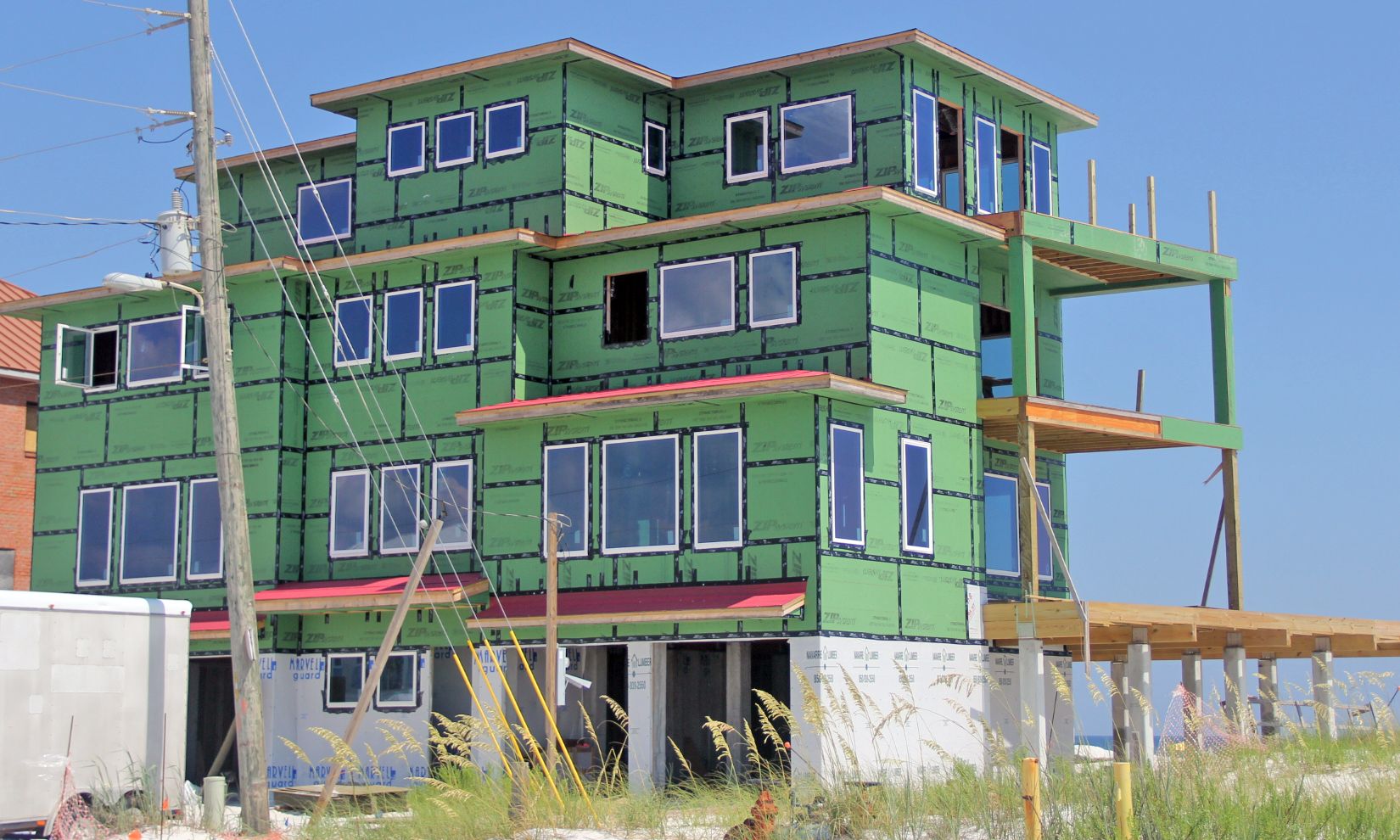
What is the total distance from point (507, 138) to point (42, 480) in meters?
12.4

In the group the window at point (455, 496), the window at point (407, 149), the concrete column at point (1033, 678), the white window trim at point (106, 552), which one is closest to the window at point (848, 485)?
the concrete column at point (1033, 678)

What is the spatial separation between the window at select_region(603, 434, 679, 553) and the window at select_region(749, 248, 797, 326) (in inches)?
106

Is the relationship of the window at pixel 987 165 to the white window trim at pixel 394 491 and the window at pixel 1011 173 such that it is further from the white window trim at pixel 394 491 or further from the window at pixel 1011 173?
the white window trim at pixel 394 491

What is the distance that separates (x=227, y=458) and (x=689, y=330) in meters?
10.5

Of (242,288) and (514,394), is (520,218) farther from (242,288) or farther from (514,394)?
(242,288)

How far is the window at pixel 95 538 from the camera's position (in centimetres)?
3616

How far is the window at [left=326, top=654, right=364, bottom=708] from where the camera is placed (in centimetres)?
3338

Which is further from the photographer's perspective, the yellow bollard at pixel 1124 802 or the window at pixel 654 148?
the window at pixel 654 148

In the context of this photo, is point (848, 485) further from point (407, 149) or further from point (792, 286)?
point (407, 149)

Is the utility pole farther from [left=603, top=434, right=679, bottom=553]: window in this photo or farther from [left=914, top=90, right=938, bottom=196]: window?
[left=914, top=90, right=938, bottom=196]: window

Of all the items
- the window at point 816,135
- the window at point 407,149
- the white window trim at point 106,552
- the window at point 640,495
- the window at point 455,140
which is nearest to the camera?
the window at point 640,495

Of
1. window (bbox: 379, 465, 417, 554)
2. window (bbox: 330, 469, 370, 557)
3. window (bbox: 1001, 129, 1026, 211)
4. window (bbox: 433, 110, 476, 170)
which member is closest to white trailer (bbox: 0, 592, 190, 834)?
window (bbox: 379, 465, 417, 554)

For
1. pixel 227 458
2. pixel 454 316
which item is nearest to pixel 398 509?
pixel 454 316

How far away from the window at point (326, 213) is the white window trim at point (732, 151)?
8.15 meters
